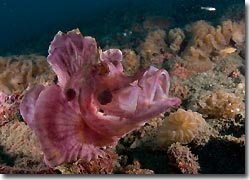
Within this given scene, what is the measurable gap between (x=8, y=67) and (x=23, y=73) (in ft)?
1.45

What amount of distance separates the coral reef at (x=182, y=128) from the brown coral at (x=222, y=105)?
35 cm

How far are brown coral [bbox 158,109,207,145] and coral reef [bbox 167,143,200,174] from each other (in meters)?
0.12

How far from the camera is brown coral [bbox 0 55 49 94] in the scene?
4.45 metres

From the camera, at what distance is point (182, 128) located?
10.2ft

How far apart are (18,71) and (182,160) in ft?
9.38

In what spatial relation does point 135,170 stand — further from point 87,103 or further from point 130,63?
point 130,63

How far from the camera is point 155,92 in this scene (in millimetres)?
1928

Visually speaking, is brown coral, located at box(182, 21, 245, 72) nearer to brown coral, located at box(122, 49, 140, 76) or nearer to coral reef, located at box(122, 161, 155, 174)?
brown coral, located at box(122, 49, 140, 76)

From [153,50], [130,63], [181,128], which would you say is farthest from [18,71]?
[181,128]

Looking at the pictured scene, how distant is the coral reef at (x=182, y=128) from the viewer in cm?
308

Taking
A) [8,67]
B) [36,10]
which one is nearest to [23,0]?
[36,10]

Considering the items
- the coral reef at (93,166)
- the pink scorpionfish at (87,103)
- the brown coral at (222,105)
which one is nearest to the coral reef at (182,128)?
the brown coral at (222,105)

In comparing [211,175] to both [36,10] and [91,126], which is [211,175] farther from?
[36,10]

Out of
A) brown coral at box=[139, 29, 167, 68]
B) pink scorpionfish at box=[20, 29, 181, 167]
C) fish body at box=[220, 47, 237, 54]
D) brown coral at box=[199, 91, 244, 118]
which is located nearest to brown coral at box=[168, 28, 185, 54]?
brown coral at box=[139, 29, 167, 68]
